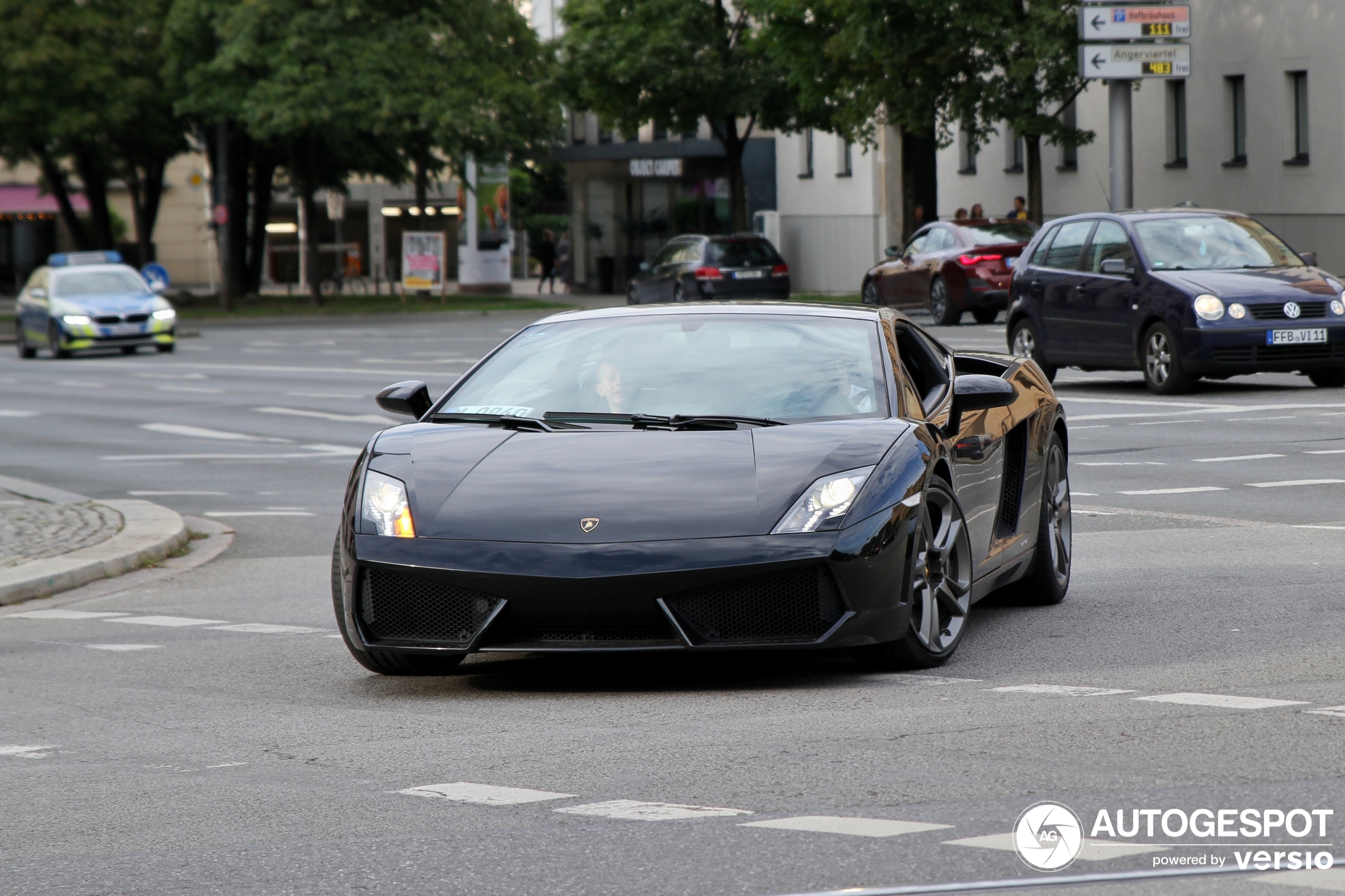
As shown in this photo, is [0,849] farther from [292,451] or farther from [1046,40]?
[1046,40]

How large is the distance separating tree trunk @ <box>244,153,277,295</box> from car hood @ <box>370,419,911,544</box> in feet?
164

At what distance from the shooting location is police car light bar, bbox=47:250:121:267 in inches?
1476

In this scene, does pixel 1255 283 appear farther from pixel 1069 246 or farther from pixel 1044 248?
pixel 1044 248

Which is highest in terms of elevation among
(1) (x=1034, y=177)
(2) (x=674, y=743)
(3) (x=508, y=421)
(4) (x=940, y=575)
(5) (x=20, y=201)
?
(5) (x=20, y=201)

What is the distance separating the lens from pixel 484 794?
517 cm

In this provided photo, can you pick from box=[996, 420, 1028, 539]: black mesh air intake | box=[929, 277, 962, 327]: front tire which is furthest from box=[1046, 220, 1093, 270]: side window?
box=[996, 420, 1028, 539]: black mesh air intake

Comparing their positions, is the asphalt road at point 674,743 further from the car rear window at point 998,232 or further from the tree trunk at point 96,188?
the tree trunk at point 96,188

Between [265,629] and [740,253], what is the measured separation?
3411 cm

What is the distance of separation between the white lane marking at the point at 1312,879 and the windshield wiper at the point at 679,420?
307cm

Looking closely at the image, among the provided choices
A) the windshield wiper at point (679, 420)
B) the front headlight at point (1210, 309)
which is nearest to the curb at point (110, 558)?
the windshield wiper at point (679, 420)

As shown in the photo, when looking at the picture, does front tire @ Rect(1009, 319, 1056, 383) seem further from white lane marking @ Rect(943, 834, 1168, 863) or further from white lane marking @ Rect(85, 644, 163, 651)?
white lane marking @ Rect(943, 834, 1168, 863)

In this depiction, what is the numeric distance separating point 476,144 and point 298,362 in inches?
760

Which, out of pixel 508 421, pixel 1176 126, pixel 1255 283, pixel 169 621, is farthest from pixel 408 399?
pixel 1176 126

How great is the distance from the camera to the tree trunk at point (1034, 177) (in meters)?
39.0
